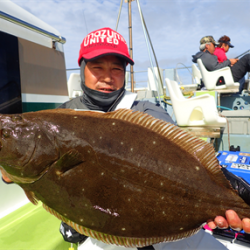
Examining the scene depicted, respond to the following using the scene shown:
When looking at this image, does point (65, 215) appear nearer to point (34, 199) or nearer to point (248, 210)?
point (34, 199)

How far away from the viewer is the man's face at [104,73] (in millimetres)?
2191

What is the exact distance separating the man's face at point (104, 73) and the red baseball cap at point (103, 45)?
0.10 meters

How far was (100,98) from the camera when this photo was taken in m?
2.21

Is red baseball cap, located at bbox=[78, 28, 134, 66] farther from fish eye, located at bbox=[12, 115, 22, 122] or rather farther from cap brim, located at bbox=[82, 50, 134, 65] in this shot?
fish eye, located at bbox=[12, 115, 22, 122]

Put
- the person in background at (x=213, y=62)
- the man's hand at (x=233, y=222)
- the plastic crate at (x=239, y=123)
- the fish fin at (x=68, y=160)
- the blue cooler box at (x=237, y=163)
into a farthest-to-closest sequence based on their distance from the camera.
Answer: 1. the person in background at (x=213, y=62)
2. the plastic crate at (x=239, y=123)
3. the blue cooler box at (x=237, y=163)
4. the man's hand at (x=233, y=222)
5. the fish fin at (x=68, y=160)

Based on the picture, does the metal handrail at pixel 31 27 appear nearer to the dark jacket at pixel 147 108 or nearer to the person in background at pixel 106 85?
the person in background at pixel 106 85

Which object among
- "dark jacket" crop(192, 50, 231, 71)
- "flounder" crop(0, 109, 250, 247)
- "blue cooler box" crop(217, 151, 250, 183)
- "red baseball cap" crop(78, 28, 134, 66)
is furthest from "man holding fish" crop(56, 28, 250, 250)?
"dark jacket" crop(192, 50, 231, 71)

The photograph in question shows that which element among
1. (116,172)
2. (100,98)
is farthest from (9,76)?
(116,172)

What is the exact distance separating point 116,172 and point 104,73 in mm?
1290

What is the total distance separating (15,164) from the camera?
49.7 inches

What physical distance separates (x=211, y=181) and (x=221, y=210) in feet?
0.77

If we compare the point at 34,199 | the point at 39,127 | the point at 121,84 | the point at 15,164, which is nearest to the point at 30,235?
the point at 34,199

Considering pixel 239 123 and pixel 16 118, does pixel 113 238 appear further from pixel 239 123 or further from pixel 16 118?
pixel 239 123

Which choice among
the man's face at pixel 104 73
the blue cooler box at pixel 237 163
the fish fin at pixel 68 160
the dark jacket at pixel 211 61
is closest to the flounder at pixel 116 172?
the fish fin at pixel 68 160
